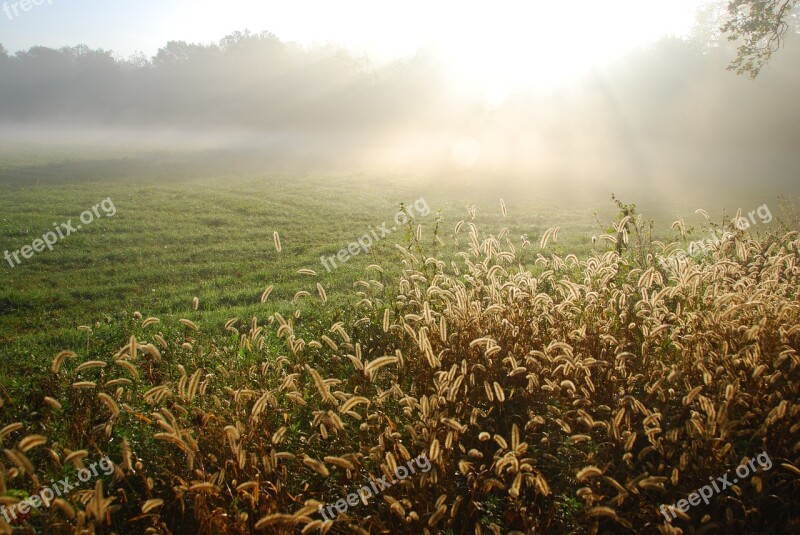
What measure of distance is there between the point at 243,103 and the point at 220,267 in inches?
2497

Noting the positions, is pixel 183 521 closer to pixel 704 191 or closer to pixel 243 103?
pixel 704 191

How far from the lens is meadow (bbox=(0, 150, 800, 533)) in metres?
3.58

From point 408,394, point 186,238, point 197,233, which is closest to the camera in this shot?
point 408,394

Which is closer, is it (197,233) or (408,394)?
(408,394)

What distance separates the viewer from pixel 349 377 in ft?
19.0

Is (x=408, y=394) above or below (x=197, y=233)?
below

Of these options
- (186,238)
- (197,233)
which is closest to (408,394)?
(186,238)

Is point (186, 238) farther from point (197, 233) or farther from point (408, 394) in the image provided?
point (408, 394)

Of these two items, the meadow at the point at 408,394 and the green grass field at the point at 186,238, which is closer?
the meadow at the point at 408,394

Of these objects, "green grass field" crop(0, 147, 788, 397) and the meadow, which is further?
"green grass field" crop(0, 147, 788, 397)

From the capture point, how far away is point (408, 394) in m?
4.84

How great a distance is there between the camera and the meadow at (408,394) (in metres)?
3.58

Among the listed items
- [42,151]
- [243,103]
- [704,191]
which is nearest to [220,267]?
[704,191]

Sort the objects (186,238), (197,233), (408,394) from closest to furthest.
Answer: (408,394) < (186,238) < (197,233)
